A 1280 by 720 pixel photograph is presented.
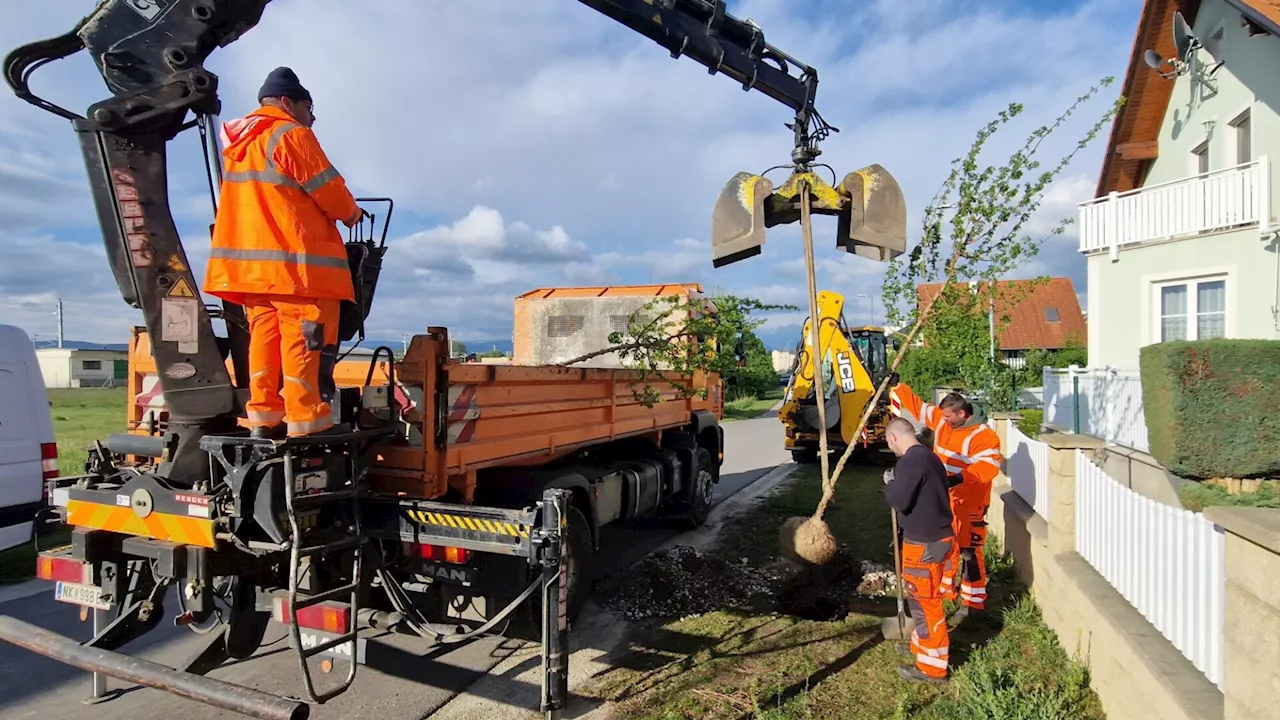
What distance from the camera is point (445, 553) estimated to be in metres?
4.03

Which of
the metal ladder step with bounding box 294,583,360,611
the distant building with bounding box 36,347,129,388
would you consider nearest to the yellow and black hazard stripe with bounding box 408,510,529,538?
the metal ladder step with bounding box 294,583,360,611

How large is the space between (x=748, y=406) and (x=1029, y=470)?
27874 millimetres

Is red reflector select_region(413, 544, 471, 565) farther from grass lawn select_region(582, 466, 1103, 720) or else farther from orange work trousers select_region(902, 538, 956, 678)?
orange work trousers select_region(902, 538, 956, 678)

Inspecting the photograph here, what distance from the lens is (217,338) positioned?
391 centimetres

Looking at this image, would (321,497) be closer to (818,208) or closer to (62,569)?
(62,569)

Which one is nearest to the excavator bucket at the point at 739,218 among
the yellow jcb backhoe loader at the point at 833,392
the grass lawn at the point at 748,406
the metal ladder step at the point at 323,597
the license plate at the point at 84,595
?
the metal ladder step at the point at 323,597

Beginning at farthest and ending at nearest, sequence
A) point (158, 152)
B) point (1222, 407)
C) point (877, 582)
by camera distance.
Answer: point (1222, 407)
point (877, 582)
point (158, 152)

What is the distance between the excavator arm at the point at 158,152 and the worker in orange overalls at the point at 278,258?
406mm

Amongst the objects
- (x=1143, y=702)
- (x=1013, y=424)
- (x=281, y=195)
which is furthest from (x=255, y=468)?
(x=1013, y=424)

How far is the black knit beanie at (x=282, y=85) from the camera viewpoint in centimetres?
353

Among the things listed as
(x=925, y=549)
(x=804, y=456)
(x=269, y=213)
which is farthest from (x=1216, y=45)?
(x=269, y=213)

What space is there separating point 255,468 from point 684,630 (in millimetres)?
3189

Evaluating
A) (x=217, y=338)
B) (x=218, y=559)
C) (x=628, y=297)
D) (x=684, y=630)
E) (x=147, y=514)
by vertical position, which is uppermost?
(x=628, y=297)

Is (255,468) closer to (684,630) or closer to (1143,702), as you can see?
(684,630)
